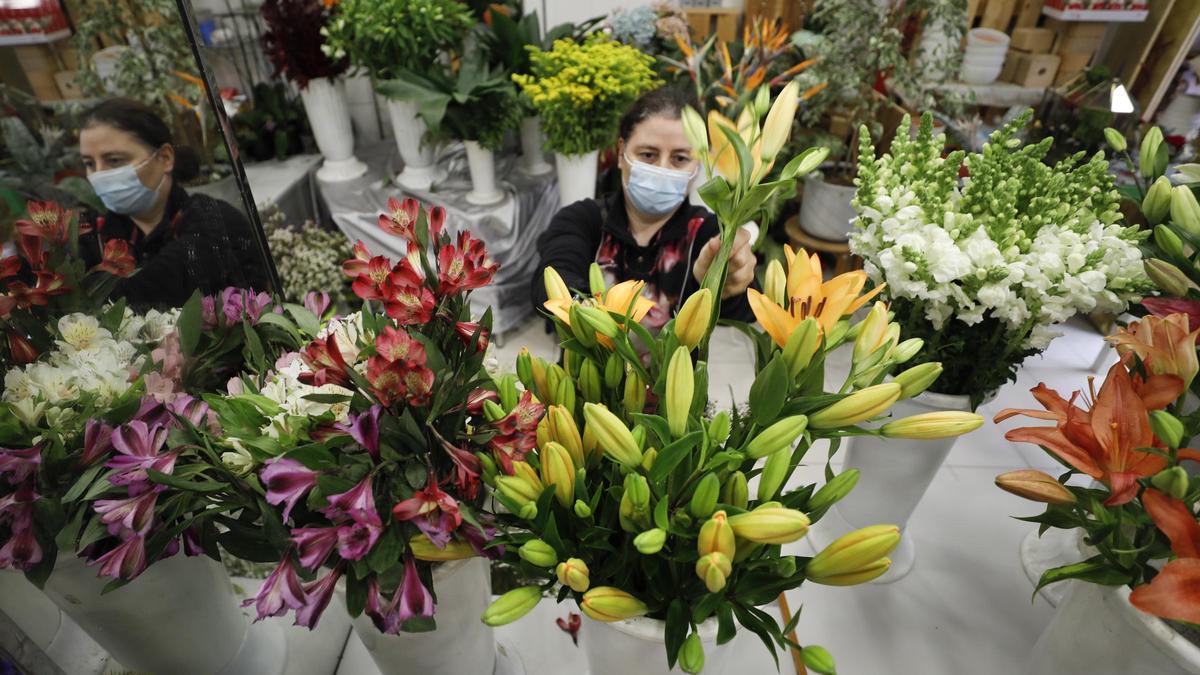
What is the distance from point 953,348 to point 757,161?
0.43 metres

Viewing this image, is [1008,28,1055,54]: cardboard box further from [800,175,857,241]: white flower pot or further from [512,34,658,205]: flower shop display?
[512,34,658,205]: flower shop display

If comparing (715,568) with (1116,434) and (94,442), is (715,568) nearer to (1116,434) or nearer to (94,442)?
(1116,434)

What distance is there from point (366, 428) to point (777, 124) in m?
0.31

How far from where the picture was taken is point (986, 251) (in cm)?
59

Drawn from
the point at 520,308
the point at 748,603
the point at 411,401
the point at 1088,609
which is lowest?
the point at 520,308

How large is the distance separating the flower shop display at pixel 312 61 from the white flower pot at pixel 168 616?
1.48 m

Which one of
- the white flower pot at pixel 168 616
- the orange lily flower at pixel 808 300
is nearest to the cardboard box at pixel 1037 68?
the orange lily flower at pixel 808 300

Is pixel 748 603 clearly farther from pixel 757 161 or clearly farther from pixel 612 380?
pixel 757 161

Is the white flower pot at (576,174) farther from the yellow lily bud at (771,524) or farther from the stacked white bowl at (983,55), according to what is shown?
the yellow lily bud at (771,524)

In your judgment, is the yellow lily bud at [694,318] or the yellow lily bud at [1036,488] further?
the yellow lily bud at [1036,488]

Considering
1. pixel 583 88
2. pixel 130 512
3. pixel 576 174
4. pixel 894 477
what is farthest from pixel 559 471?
pixel 576 174

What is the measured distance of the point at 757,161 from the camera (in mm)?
390

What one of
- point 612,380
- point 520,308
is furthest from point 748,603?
point 520,308

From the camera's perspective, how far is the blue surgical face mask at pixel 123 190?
467mm
